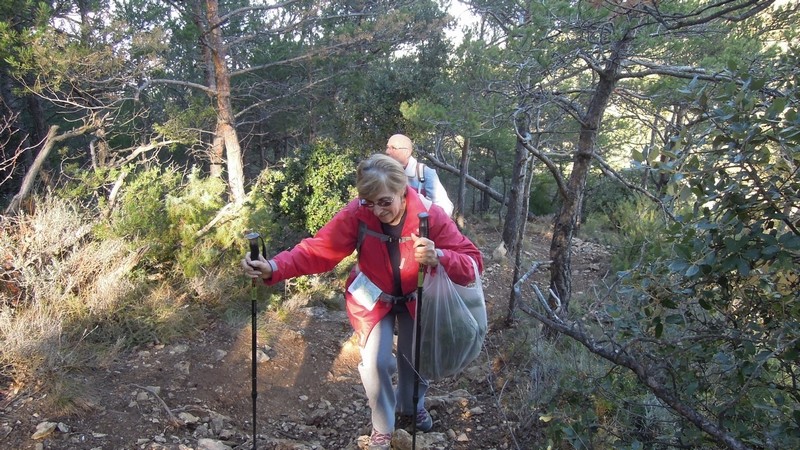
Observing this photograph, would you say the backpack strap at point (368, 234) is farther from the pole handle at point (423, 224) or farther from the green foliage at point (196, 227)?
the green foliage at point (196, 227)

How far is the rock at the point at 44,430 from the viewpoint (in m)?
3.00

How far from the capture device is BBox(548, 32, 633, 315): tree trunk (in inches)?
173

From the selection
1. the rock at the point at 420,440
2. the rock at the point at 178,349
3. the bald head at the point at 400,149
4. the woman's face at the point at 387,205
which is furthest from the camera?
the rock at the point at 178,349

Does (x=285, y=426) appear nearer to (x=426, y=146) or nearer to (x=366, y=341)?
(x=366, y=341)

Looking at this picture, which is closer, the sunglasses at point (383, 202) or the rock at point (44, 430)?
the sunglasses at point (383, 202)

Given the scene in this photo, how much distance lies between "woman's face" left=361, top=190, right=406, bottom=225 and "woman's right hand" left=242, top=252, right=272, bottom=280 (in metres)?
0.62

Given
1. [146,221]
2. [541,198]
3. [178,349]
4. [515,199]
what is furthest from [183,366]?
[541,198]

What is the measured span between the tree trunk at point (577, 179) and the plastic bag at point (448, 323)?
1.85m

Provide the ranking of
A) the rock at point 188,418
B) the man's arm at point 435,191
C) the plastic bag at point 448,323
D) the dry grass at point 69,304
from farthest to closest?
the man's arm at point 435,191
the dry grass at point 69,304
the rock at point 188,418
the plastic bag at point 448,323

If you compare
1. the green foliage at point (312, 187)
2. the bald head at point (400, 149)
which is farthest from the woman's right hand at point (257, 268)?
the green foliage at point (312, 187)

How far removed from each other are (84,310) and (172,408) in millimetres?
1586

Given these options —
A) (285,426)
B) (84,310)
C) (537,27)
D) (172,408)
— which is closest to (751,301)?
(537,27)

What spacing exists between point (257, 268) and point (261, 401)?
1932 mm

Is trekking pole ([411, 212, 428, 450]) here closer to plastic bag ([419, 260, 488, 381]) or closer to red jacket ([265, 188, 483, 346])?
plastic bag ([419, 260, 488, 381])
